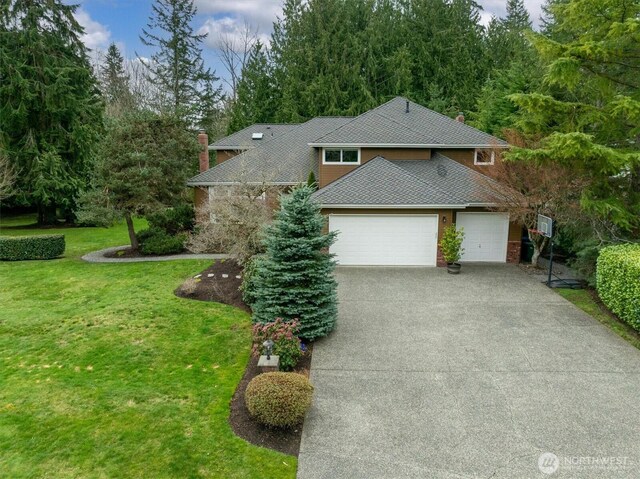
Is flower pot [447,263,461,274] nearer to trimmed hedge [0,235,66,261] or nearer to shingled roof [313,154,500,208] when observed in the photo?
shingled roof [313,154,500,208]

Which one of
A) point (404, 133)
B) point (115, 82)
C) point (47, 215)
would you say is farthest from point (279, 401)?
point (115, 82)

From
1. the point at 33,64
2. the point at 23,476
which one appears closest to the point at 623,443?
the point at 23,476

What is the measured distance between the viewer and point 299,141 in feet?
78.9

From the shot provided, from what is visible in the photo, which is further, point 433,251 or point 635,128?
point 433,251

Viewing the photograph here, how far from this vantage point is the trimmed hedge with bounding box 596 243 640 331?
10.0 meters

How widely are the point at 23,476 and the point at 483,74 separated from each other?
40458mm

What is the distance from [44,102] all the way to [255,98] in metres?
15.9

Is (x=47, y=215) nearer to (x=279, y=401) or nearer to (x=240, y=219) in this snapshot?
(x=240, y=219)

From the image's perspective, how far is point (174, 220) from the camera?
2125 centimetres

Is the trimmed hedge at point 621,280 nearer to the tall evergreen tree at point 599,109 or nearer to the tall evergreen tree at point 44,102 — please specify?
the tall evergreen tree at point 599,109

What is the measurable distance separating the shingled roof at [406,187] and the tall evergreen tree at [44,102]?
17.8 m

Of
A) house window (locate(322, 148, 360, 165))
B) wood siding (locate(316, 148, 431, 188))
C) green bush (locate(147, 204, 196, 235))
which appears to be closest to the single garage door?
wood siding (locate(316, 148, 431, 188))

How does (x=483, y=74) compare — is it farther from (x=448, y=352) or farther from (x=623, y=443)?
(x=623, y=443)

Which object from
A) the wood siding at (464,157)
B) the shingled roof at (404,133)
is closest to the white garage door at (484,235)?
the shingled roof at (404,133)
